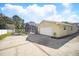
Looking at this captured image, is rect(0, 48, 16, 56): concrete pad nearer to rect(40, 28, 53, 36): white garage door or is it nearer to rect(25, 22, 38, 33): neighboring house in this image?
rect(25, 22, 38, 33): neighboring house

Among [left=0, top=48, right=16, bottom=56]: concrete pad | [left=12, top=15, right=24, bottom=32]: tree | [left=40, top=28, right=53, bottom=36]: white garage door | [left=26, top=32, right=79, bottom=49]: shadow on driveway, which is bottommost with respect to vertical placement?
[left=0, top=48, right=16, bottom=56]: concrete pad

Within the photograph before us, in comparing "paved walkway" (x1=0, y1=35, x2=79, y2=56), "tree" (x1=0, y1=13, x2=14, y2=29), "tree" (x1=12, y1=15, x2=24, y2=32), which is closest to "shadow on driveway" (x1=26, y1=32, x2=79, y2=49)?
"paved walkway" (x1=0, y1=35, x2=79, y2=56)

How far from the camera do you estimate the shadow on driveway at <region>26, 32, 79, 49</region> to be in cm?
287

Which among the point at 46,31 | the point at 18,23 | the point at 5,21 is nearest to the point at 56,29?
the point at 46,31

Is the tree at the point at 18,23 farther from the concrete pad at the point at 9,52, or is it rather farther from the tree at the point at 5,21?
the concrete pad at the point at 9,52

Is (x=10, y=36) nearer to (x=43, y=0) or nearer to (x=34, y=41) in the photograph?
(x=34, y=41)

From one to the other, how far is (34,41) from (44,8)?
508 millimetres

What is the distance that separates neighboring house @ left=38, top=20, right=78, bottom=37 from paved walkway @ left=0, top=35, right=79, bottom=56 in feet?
0.47

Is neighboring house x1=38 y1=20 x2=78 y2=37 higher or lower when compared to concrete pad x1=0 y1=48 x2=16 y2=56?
higher

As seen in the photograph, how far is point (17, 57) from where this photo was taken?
9.32 ft

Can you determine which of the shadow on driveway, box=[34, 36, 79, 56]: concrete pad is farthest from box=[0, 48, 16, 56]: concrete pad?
box=[34, 36, 79, 56]: concrete pad

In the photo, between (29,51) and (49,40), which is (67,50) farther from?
(29,51)

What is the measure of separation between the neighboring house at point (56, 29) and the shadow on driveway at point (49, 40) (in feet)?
0.20

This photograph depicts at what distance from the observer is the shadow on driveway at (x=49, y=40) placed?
113 inches
